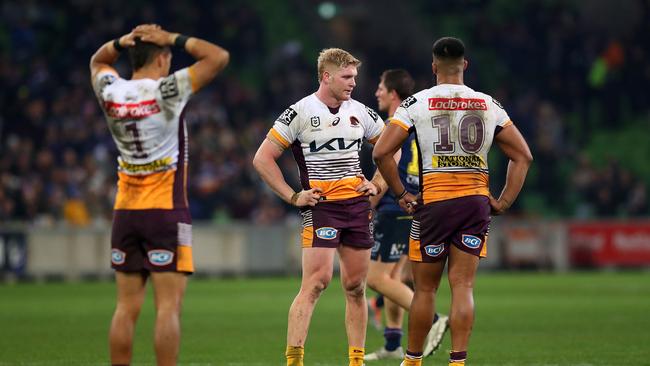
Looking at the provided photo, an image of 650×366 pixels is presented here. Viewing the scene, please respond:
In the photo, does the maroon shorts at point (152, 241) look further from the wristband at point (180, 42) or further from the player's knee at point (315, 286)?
the player's knee at point (315, 286)

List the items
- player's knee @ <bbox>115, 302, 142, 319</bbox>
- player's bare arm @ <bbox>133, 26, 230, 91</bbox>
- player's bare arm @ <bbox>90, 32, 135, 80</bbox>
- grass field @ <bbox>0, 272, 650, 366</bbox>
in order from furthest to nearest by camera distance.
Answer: grass field @ <bbox>0, 272, 650, 366</bbox>, player's bare arm @ <bbox>90, 32, 135, 80</bbox>, player's knee @ <bbox>115, 302, 142, 319</bbox>, player's bare arm @ <bbox>133, 26, 230, 91</bbox>

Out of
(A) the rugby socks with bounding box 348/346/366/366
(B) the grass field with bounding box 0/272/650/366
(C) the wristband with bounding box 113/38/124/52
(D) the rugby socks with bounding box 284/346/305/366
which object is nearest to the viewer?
(C) the wristband with bounding box 113/38/124/52

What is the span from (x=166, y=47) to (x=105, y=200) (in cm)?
2001

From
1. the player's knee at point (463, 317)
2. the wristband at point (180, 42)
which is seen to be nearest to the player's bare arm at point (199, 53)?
the wristband at point (180, 42)

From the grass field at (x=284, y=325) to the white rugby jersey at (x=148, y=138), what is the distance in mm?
3420

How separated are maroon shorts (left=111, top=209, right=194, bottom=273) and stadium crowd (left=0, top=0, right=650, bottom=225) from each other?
744 inches

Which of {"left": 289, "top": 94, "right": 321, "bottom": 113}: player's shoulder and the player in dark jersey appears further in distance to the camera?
the player in dark jersey

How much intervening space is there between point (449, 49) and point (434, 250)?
1461 millimetres

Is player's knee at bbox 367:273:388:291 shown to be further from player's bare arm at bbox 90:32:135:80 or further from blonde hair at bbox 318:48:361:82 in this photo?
player's bare arm at bbox 90:32:135:80

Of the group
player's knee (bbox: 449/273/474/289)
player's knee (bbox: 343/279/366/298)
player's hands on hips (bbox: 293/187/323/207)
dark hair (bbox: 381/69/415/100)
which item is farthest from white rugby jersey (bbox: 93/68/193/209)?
dark hair (bbox: 381/69/415/100)

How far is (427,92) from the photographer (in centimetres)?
920

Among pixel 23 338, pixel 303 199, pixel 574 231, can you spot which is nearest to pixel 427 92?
pixel 303 199

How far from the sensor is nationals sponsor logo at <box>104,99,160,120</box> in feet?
26.2

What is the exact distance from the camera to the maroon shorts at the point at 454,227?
9133 millimetres
